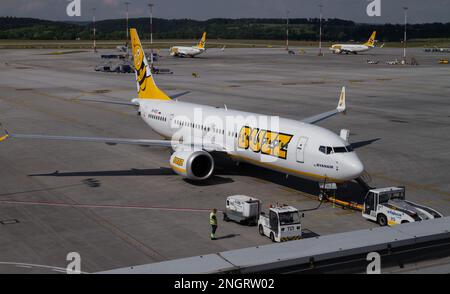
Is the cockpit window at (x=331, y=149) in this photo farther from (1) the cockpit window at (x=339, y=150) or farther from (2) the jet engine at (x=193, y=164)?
(2) the jet engine at (x=193, y=164)

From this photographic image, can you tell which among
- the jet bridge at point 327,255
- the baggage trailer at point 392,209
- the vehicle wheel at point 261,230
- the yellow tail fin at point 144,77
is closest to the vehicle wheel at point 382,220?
the baggage trailer at point 392,209

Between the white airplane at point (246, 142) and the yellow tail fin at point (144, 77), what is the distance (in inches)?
76.8

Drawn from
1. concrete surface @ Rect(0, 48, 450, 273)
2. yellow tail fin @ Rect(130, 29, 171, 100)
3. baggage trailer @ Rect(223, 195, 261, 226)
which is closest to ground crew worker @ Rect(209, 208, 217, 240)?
concrete surface @ Rect(0, 48, 450, 273)

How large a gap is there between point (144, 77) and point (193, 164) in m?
16.2

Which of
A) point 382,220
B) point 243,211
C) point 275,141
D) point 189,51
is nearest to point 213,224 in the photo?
point 243,211

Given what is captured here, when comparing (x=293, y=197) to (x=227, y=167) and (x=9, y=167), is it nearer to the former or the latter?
(x=227, y=167)

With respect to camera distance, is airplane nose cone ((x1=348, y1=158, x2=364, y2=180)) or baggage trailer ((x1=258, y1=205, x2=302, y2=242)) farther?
airplane nose cone ((x1=348, y1=158, x2=364, y2=180))

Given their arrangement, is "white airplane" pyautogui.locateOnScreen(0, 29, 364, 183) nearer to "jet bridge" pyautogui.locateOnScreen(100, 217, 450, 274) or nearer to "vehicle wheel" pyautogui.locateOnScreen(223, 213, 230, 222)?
"vehicle wheel" pyautogui.locateOnScreen(223, 213, 230, 222)

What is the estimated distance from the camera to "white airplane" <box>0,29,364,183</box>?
112 ft

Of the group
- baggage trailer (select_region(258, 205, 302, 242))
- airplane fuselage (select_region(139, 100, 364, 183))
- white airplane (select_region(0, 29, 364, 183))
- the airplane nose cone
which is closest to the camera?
baggage trailer (select_region(258, 205, 302, 242))

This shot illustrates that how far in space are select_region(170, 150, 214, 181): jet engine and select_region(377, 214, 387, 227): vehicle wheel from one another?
1213 centimetres

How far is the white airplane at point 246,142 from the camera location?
34.2 meters

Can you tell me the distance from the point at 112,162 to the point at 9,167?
7754 mm

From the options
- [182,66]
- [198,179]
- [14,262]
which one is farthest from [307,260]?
[182,66]
